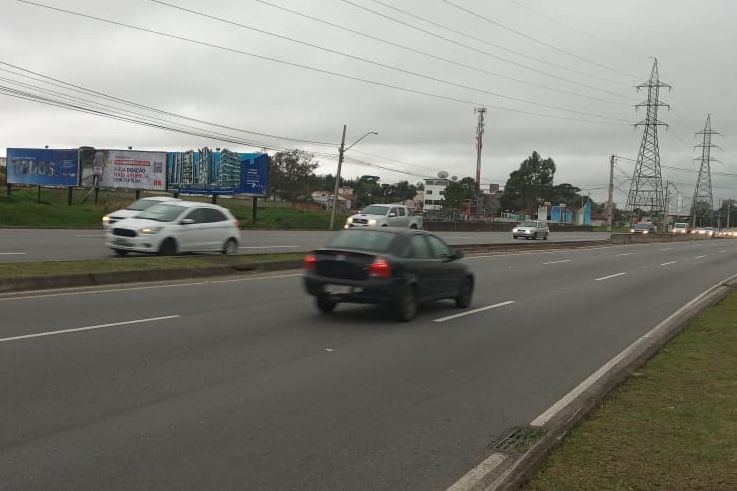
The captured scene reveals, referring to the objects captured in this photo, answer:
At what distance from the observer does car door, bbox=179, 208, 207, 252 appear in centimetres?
1844

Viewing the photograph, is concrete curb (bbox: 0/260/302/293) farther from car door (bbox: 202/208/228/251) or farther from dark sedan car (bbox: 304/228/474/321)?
dark sedan car (bbox: 304/228/474/321)

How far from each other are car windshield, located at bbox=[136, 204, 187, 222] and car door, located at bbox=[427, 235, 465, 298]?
8.89 meters

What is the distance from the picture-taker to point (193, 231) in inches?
736

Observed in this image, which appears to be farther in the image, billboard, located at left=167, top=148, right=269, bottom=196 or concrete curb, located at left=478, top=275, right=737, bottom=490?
billboard, located at left=167, top=148, right=269, bottom=196

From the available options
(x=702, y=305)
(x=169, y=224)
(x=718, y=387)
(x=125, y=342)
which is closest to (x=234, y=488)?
(x=125, y=342)

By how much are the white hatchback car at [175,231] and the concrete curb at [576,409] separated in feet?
Result: 39.7

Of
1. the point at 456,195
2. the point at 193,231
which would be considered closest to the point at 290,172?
the point at 456,195

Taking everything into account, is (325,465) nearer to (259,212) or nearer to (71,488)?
(71,488)

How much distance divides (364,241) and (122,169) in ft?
147

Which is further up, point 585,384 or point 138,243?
point 138,243

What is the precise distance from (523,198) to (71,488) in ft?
477

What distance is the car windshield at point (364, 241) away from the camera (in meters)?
10.8

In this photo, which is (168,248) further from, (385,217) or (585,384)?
(385,217)

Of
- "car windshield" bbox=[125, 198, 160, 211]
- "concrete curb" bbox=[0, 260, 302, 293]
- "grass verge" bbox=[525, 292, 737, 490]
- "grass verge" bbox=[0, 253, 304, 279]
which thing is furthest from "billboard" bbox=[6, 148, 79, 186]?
"grass verge" bbox=[525, 292, 737, 490]
